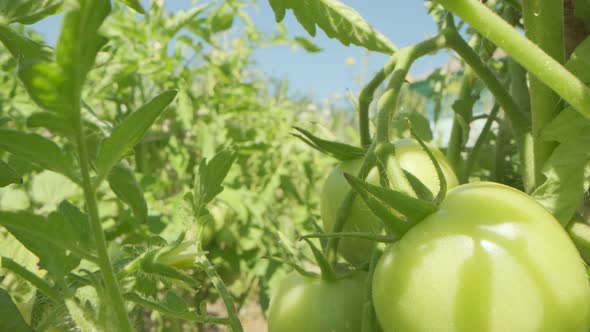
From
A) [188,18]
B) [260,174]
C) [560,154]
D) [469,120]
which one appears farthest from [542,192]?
[260,174]

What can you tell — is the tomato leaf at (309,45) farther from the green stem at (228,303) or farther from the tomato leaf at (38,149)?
the tomato leaf at (38,149)

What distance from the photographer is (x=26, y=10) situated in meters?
0.40

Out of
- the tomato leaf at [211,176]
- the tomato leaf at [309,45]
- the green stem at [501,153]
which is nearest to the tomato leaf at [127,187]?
the tomato leaf at [211,176]

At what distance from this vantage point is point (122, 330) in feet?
1.15

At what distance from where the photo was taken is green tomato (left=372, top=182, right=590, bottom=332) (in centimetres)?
39

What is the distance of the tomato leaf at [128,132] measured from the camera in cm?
32

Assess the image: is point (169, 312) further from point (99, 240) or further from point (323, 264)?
point (323, 264)

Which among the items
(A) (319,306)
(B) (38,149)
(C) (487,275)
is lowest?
(A) (319,306)

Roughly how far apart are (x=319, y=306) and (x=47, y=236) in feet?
0.93

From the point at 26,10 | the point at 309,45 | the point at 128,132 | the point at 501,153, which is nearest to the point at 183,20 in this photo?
the point at 309,45

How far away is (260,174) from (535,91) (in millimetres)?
1755

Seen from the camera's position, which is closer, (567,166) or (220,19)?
(567,166)

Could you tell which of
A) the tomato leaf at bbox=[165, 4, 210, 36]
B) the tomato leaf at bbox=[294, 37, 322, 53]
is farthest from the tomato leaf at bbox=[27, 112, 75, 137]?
the tomato leaf at bbox=[165, 4, 210, 36]

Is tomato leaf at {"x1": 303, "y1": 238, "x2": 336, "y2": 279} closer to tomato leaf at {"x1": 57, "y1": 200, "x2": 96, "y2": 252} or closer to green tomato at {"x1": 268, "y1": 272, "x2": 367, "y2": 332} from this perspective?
green tomato at {"x1": 268, "y1": 272, "x2": 367, "y2": 332}
